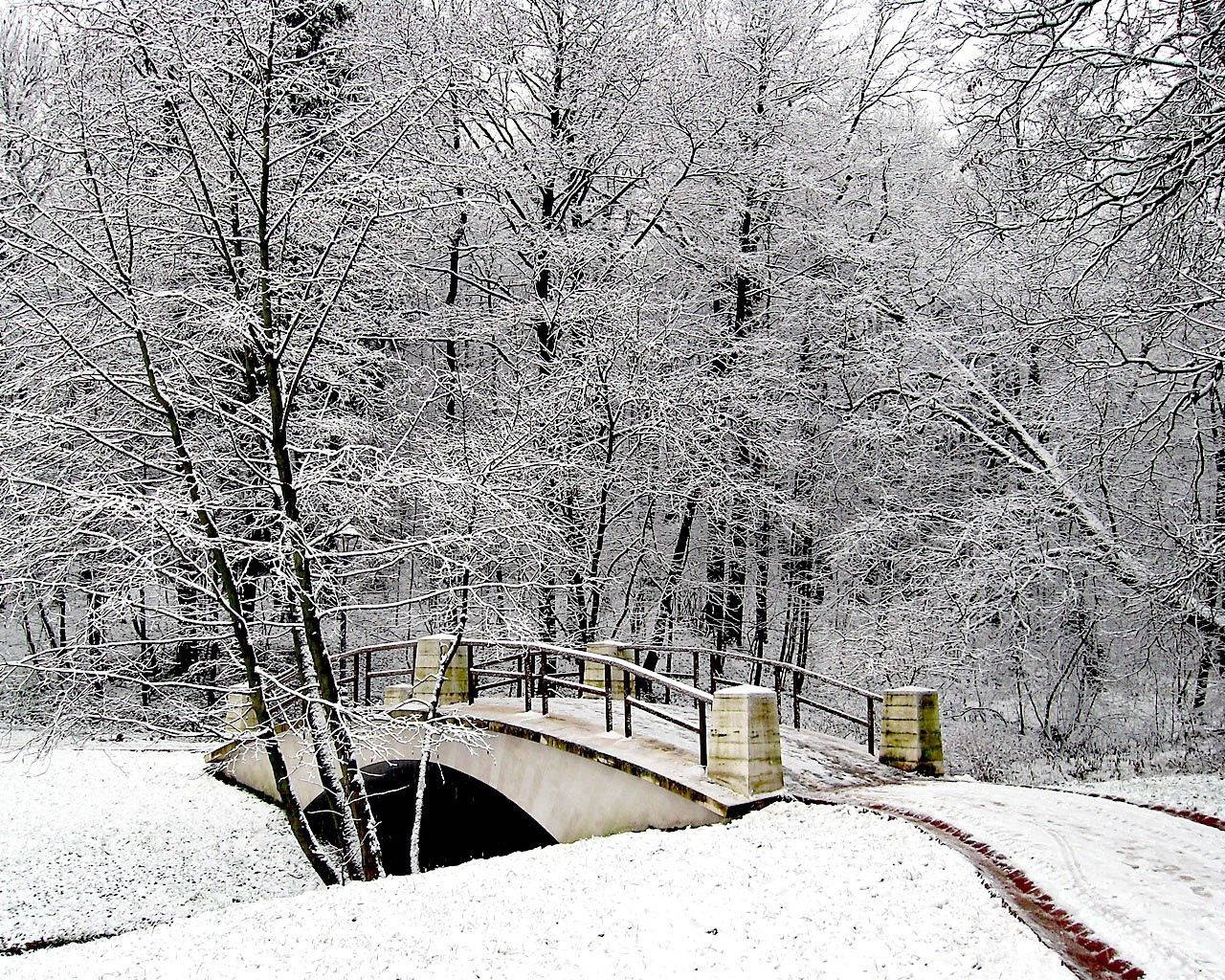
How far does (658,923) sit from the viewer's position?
237 inches

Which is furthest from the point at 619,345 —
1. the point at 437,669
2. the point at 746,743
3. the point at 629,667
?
the point at 746,743

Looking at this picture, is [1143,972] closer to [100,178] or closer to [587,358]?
[100,178]

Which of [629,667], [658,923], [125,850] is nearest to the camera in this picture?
[658,923]

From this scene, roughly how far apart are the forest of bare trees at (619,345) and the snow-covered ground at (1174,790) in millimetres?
1704

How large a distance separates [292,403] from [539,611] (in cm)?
728

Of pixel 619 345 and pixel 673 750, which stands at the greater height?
pixel 619 345

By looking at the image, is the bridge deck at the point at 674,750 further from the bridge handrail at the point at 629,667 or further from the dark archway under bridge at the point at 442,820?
the dark archway under bridge at the point at 442,820

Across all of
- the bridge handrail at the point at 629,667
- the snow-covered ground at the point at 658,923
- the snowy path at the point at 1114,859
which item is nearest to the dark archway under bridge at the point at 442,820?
the bridge handrail at the point at 629,667

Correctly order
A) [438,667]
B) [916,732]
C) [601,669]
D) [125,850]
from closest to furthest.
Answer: [916,732], [125,850], [438,667], [601,669]

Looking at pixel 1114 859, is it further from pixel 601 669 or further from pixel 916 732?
pixel 601 669

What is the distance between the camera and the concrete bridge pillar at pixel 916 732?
1100 centimetres

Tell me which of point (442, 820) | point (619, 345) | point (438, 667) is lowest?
point (442, 820)

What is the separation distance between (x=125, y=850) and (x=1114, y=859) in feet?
39.1

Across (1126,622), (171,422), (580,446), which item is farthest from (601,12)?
(1126,622)
